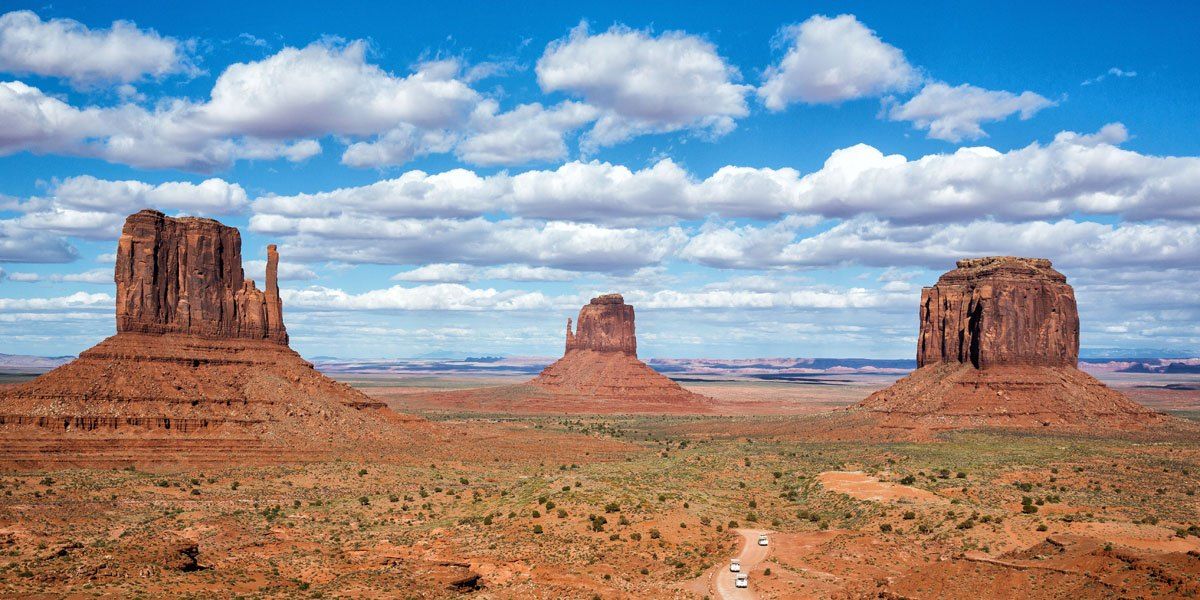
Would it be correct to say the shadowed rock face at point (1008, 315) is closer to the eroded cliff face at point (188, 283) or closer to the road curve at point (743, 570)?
the road curve at point (743, 570)

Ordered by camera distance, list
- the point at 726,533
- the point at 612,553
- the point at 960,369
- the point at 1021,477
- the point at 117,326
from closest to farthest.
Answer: the point at 612,553 < the point at 726,533 < the point at 1021,477 < the point at 117,326 < the point at 960,369

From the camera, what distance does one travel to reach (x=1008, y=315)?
116438mm

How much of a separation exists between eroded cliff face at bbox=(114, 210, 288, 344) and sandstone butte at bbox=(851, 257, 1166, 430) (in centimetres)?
6495

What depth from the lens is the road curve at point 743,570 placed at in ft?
132

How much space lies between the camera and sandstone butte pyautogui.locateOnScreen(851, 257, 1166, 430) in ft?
364

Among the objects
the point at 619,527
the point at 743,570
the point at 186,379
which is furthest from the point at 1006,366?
the point at 186,379

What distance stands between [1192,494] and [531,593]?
43.0 metres

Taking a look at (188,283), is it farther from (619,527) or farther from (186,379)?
(619,527)

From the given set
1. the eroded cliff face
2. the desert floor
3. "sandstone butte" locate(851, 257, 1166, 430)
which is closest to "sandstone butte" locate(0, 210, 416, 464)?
the eroded cliff face

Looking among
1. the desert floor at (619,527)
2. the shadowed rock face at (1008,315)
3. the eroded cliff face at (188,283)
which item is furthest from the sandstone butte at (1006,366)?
the eroded cliff face at (188,283)

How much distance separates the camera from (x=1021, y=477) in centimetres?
6931

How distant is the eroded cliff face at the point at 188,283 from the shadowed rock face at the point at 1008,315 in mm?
75472

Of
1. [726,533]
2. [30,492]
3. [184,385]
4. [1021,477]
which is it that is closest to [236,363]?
[184,385]

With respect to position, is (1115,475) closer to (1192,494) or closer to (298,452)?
(1192,494)
